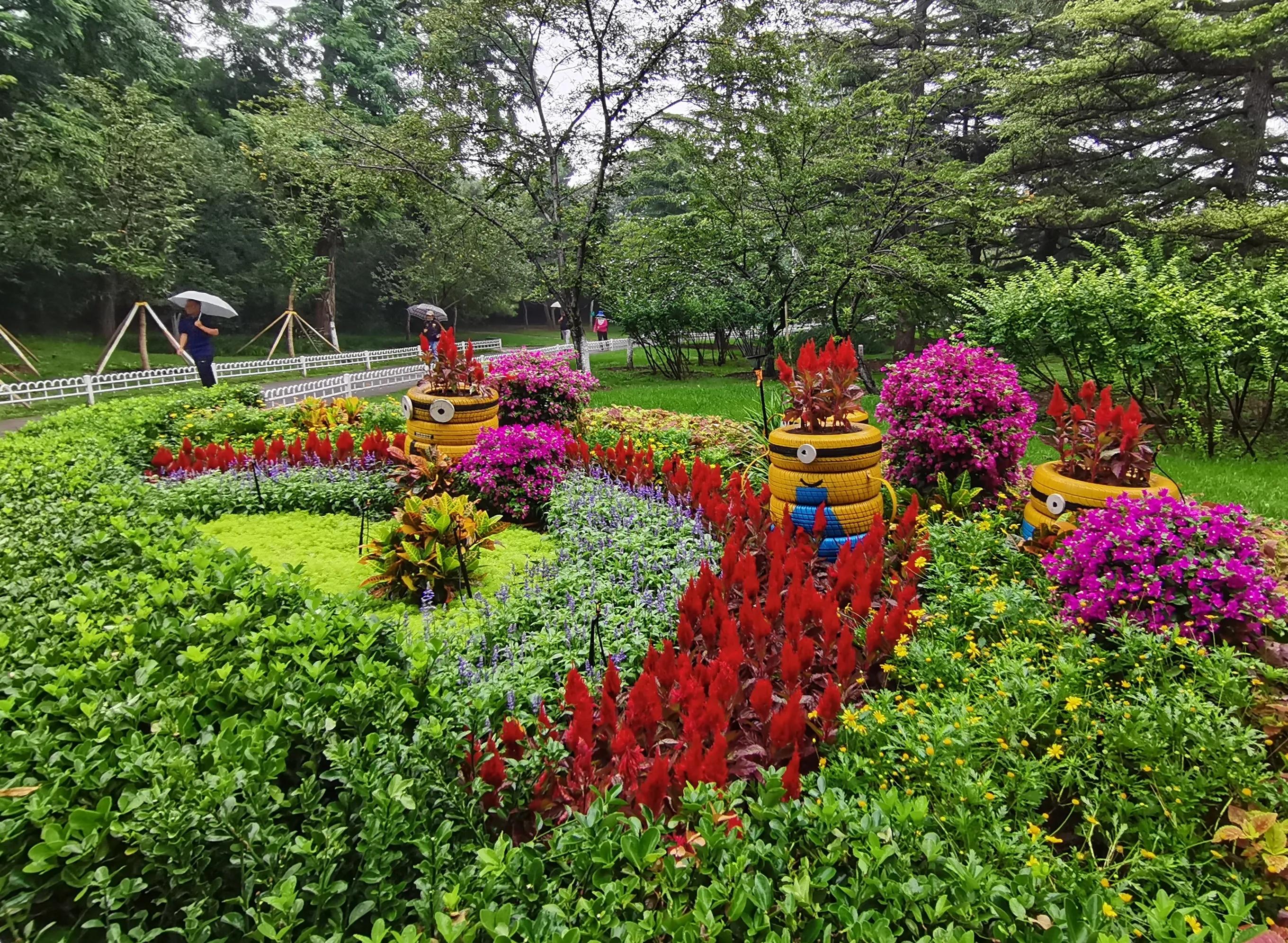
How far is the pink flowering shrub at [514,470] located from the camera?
15.7ft

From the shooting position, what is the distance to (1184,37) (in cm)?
919

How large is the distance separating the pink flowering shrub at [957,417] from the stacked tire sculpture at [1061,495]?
1.98ft

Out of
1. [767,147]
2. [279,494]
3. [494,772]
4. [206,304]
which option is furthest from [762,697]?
[206,304]

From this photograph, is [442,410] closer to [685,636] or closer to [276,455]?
[276,455]

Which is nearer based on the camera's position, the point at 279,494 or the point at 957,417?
the point at 957,417

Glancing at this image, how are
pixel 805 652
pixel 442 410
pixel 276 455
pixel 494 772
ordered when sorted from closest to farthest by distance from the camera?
pixel 494 772 → pixel 805 652 → pixel 442 410 → pixel 276 455

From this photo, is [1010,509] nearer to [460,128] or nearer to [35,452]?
[35,452]

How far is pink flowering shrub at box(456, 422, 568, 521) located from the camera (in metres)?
4.78

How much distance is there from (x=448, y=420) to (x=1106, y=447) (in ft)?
15.1

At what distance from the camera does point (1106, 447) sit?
132 inches

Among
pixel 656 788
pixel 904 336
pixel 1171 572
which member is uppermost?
pixel 904 336

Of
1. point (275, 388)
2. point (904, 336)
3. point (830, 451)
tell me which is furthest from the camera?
point (904, 336)

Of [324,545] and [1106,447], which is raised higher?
[1106,447]

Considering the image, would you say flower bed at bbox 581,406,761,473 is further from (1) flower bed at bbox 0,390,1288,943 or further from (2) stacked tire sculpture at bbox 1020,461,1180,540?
(1) flower bed at bbox 0,390,1288,943
